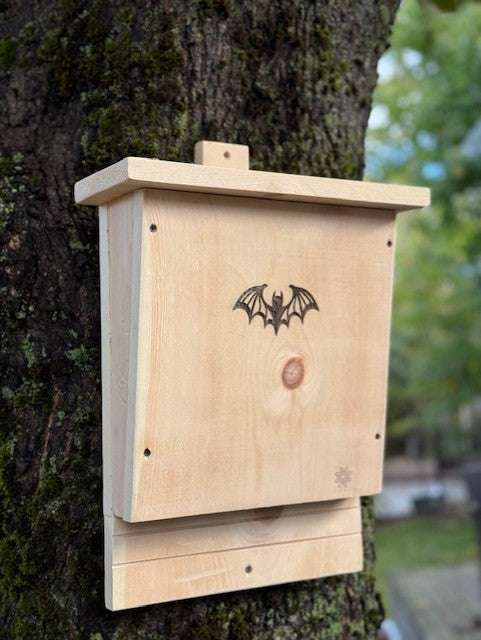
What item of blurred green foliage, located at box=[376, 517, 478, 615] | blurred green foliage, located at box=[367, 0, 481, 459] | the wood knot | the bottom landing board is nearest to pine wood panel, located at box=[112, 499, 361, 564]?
the bottom landing board

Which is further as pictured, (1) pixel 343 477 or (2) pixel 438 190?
(2) pixel 438 190

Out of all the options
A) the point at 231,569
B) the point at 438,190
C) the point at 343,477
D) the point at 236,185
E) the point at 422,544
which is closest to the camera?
the point at 236,185

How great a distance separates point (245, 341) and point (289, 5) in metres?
0.57

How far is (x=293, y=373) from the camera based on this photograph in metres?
1.42

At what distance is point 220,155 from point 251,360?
0.32 metres

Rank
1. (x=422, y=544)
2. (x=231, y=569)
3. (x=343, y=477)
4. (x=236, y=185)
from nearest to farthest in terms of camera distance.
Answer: (x=236, y=185) → (x=231, y=569) → (x=343, y=477) → (x=422, y=544)

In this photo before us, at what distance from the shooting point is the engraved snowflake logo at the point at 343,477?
4.88ft

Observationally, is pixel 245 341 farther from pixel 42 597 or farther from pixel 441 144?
pixel 441 144

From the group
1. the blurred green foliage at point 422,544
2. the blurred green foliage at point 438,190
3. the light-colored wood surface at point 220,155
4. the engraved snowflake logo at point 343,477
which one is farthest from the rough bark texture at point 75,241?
the blurred green foliage at point 422,544

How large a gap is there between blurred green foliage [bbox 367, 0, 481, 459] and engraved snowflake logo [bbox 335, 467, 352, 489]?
4.75m

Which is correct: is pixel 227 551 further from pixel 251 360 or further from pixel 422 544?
pixel 422 544

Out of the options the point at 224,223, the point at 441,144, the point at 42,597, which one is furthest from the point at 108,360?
the point at 441,144

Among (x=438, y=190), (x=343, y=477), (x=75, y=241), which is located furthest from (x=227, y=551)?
(x=438, y=190)

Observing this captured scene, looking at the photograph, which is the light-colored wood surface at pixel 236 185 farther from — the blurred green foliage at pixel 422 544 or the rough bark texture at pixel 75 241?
the blurred green foliage at pixel 422 544
